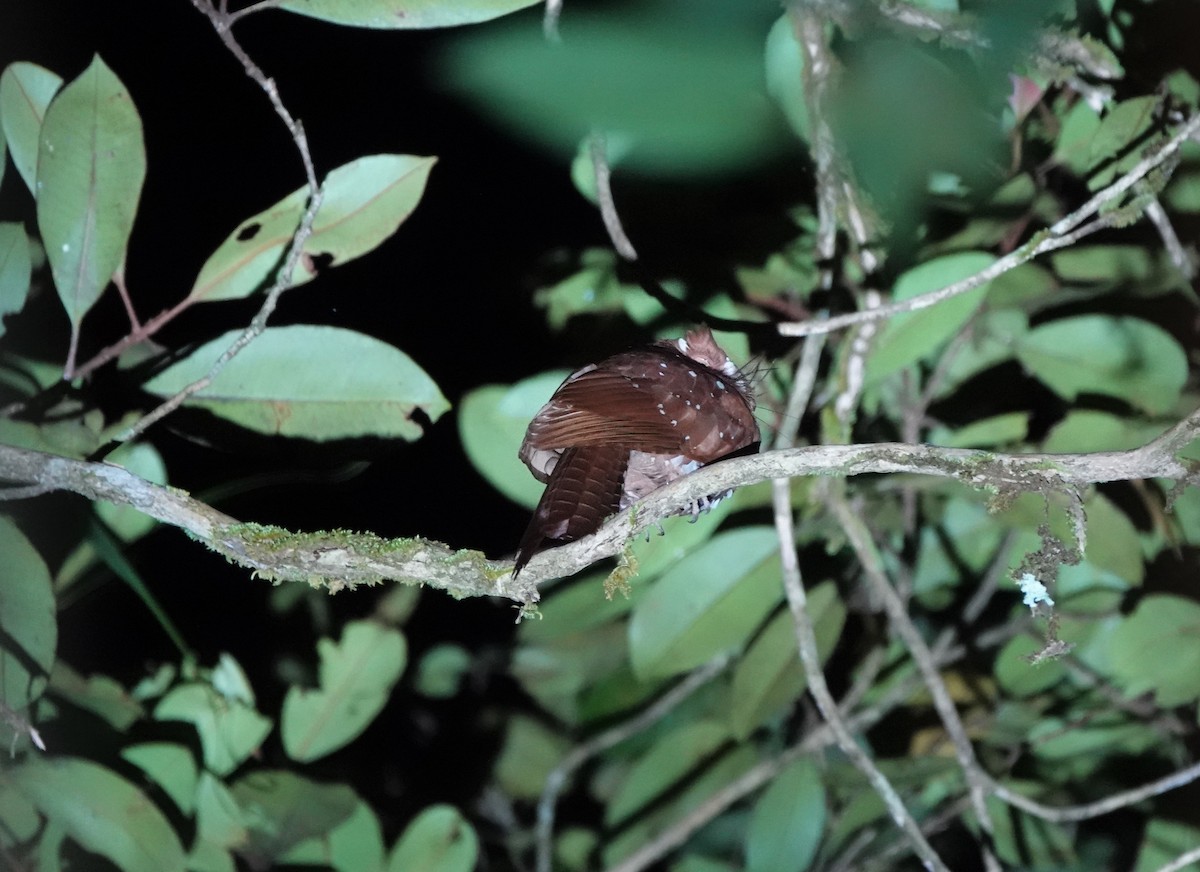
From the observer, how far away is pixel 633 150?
2.34 metres

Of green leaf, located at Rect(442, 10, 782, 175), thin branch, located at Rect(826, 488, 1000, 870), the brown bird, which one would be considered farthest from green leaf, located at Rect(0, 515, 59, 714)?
thin branch, located at Rect(826, 488, 1000, 870)

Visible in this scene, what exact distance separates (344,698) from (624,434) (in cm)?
126

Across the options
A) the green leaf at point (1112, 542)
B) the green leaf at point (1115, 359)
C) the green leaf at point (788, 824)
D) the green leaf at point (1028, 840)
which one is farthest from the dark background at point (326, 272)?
the green leaf at point (1028, 840)

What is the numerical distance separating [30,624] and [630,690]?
5.20ft

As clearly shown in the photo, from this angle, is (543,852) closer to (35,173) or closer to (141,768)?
(141,768)

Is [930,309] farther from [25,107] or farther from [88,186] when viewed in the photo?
[25,107]

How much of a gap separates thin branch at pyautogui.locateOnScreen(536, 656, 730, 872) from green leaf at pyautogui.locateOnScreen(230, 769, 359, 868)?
28.7 inches

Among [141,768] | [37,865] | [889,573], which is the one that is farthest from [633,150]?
[37,865]

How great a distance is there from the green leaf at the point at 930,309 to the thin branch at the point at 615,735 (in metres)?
1.12

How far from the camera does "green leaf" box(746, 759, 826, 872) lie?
2.72 metres

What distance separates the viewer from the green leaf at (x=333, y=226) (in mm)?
1997

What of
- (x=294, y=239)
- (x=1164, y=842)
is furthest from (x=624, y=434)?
(x=1164, y=842)

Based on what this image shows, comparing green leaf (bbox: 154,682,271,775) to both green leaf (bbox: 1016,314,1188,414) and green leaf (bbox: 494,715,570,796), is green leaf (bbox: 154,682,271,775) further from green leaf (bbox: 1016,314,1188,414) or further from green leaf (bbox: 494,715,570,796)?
green leaf (bbox: 1016,314,1188,414)

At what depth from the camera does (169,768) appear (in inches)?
91.0
